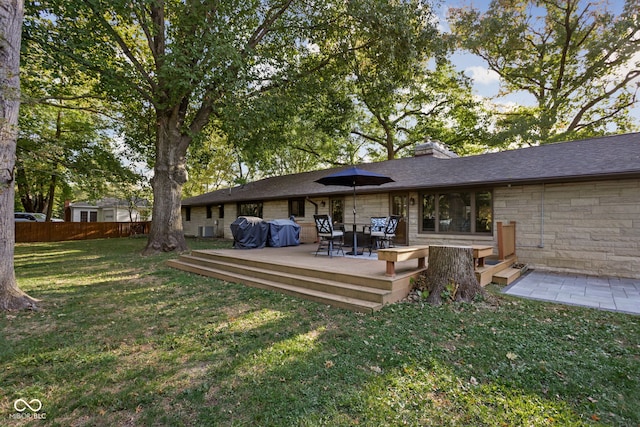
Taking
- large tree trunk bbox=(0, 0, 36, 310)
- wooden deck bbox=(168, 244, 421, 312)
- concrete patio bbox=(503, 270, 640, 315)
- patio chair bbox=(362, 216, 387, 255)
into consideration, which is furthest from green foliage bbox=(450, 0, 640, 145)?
large tree trunk bbox=(0, 0, 36, 310)

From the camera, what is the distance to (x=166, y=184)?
10195 mm

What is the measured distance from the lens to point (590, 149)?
7.89 m

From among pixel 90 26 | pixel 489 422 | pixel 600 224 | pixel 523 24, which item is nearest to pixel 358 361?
pixel 489 422

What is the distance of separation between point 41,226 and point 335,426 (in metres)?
21.2

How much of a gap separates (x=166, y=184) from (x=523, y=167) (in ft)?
37.3

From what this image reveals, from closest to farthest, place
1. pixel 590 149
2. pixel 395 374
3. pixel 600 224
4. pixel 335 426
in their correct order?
pixel 335 426 → pixel 395 374 → pixel 600 224 → pixel 590 149

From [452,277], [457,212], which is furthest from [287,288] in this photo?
[457,212]

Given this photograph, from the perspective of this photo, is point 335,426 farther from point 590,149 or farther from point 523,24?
point 523,24

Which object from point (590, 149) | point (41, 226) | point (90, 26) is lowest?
point (41, 226)

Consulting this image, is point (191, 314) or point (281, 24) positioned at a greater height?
point (281, 24)

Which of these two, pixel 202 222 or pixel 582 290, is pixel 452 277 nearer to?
pixel 582 290

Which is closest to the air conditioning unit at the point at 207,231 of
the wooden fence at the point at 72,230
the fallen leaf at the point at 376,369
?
the wooden fence at the point at 72,230

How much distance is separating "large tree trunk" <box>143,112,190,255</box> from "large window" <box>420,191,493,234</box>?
8.73 metres

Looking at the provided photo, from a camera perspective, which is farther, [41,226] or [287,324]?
[41,226]
